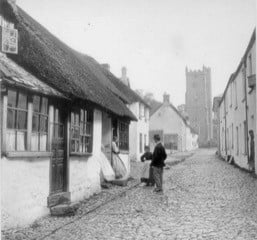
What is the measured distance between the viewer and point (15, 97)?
746 centimetres

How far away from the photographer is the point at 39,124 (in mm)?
8523

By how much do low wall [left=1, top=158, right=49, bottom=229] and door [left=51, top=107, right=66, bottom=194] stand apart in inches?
19.8

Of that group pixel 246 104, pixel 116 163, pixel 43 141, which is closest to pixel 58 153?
pixel 43 141

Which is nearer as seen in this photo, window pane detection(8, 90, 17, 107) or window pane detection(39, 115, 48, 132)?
window pane detection(8, 90, 17, 107)

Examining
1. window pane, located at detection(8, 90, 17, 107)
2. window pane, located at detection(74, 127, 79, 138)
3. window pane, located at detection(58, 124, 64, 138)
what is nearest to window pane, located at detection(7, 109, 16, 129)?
window pane, located at detection(8, 90, 17, 107)

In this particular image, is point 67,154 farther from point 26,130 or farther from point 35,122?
point 26,130

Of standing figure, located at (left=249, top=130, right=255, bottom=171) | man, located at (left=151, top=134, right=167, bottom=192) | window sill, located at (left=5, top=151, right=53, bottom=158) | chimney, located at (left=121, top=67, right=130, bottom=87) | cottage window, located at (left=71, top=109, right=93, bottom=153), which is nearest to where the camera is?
window sill, located at (left=5, top=151, right=53, bottom=158)

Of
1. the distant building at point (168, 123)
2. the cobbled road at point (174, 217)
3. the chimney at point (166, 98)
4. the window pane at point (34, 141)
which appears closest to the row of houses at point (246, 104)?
the cobbled road at point (174, 217)

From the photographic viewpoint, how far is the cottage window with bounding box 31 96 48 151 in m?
8.27

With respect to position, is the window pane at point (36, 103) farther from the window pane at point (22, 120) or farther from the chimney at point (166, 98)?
the chimney at point (166, 98)

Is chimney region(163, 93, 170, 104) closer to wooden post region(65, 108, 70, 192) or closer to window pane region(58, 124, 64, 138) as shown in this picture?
wooden post region(65, 108, 70, 192)

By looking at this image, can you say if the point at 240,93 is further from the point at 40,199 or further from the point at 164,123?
the point at 164,123

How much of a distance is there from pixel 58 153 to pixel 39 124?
1.27 meters

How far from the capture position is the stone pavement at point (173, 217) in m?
6.84
